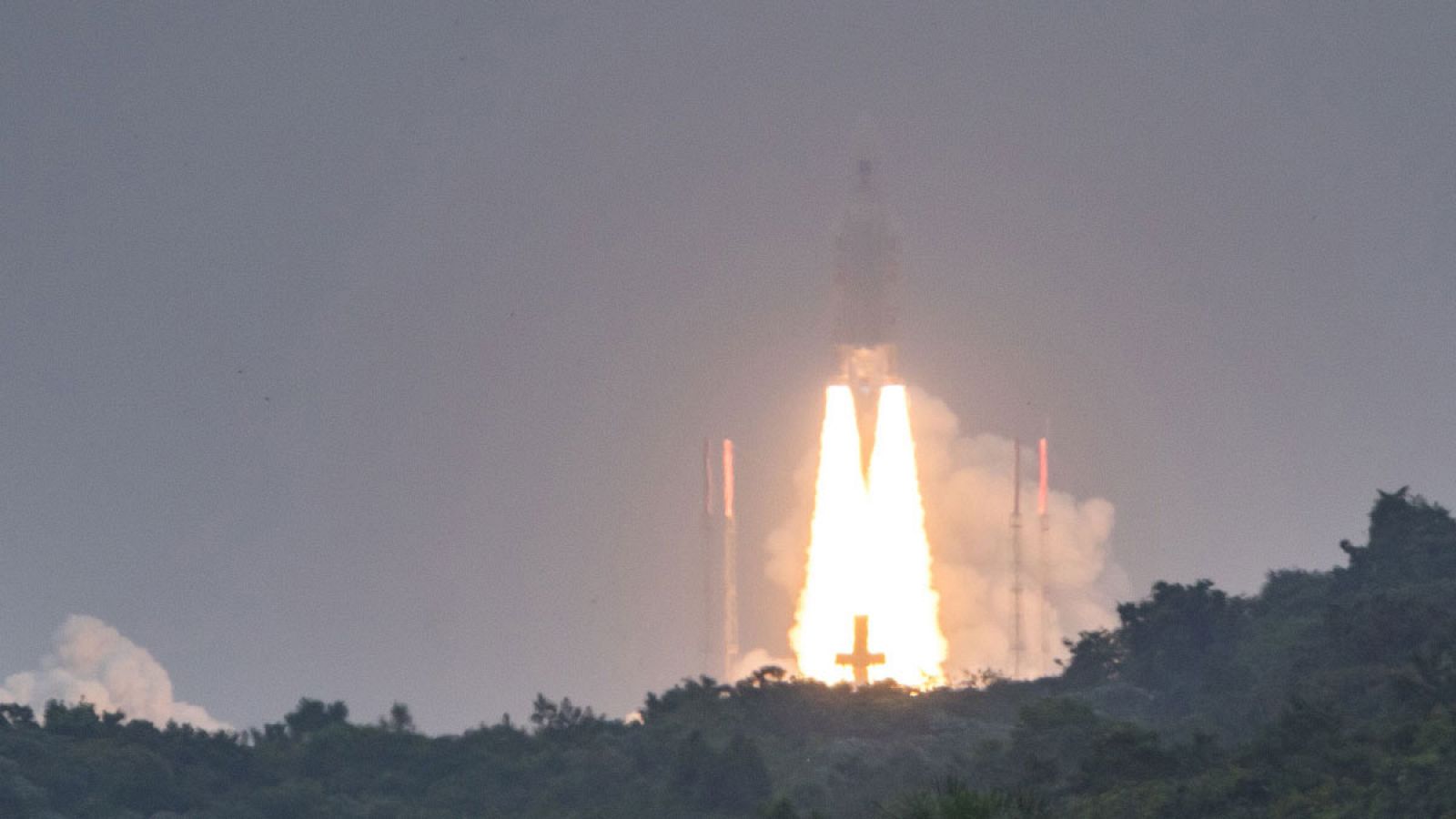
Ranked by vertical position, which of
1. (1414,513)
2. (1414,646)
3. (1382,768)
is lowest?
(1382,768)

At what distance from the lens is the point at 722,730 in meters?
182

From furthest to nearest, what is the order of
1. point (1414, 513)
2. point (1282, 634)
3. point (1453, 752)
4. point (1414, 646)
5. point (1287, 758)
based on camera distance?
1. point (1414, 513)
2. point (1282, 634)
3. point (1414, 646)
4. point (1287, 758)
5. point (1453, 752)

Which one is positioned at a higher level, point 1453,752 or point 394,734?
point 394,734

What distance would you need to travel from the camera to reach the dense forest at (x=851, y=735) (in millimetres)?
150500

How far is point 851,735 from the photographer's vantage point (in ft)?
586

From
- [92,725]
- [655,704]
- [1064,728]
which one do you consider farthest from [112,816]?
[1064,728]

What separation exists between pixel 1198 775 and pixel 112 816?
75049 mm

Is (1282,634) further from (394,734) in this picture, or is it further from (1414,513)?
(394,734)

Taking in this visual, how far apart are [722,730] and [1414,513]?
39958 millimetres

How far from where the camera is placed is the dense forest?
150500 millimetres

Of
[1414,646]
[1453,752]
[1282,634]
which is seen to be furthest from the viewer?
[1282,634]

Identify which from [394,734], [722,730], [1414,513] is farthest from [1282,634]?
[394,734]

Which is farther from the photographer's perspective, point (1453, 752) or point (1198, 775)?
point (1198, 775)

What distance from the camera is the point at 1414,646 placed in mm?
149875
